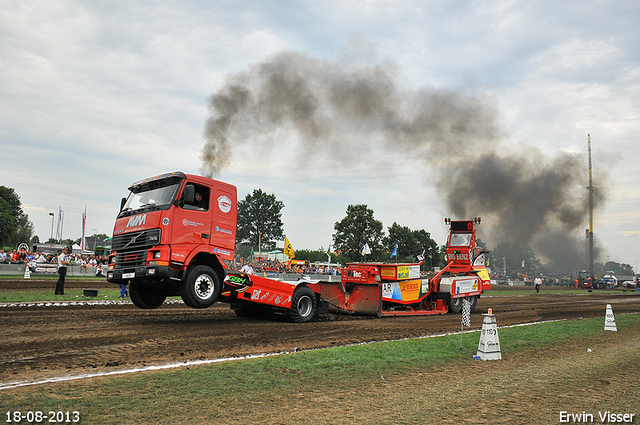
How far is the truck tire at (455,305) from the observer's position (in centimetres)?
1742

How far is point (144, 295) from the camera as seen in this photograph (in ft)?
38.5

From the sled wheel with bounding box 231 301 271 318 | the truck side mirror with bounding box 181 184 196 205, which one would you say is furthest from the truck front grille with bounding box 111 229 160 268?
the sled wheel with bounding box 231 301 271 318

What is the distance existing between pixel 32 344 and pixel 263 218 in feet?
269

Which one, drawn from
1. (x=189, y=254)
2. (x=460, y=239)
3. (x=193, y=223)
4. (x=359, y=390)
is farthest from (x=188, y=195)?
(x=460, y=239)

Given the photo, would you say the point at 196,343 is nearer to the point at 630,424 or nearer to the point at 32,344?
the point at 32,344

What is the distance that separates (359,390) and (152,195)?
7.23m

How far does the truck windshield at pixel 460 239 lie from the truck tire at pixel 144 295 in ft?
42.0

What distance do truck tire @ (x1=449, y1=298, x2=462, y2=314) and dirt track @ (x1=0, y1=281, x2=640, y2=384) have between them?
257 centimetres

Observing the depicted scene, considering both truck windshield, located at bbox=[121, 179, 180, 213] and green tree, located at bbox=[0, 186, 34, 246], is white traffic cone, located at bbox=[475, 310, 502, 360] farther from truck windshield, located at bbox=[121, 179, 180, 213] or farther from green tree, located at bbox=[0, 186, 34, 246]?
green tree, located at bbox=[0, 186, 34, 246]

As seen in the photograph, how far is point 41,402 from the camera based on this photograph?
4.89m

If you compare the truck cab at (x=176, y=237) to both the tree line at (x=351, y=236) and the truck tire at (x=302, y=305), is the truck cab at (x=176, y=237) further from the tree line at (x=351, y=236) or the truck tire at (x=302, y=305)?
the tree line at (x=351, y=236)

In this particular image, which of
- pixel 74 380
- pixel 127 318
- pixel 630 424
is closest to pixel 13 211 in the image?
pixel 127 318

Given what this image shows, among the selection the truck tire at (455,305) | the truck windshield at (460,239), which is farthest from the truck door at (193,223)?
the truck windshield at (460,239)

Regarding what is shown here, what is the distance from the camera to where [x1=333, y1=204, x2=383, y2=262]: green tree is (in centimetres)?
6359
